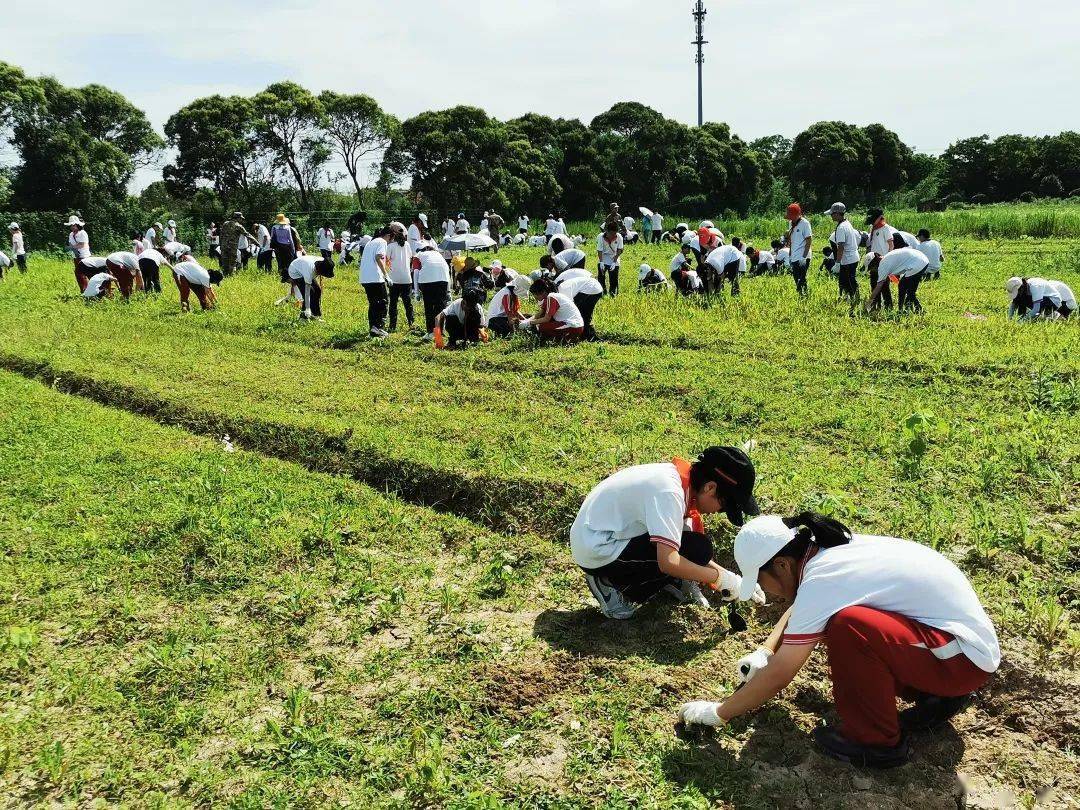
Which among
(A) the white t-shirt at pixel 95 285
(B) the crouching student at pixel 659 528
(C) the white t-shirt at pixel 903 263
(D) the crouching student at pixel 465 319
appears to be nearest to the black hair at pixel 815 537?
(B) the crouching student at pixel 659 528

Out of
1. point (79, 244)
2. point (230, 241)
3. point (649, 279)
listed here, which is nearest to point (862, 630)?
point (649, 279)

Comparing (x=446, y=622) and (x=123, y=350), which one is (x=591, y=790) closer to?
(x=446, y=622)

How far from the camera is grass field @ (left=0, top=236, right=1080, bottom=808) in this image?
3.20m

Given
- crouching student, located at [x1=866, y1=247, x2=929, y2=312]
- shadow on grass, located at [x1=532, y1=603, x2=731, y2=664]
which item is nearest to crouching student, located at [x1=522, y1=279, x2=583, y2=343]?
crouching student, located at [x1=866, y1=247, x2=929, y2=312]

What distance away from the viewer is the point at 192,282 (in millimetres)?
13773

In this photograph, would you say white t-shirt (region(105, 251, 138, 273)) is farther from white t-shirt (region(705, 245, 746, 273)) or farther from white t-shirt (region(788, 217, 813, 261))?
white t-shirt (region(788, 217, 813, 261))

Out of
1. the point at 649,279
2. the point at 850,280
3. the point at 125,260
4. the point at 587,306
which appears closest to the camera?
the point at 587,306

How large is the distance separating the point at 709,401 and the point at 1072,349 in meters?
4.16

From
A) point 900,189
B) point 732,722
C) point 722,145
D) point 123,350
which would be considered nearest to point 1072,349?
point 732,722

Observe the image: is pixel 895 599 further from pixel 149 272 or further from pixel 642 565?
pixel 149 272

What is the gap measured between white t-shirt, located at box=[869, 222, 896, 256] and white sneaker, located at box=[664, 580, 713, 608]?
9233 millimetres

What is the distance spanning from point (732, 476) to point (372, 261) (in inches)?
332

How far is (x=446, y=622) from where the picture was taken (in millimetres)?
4270

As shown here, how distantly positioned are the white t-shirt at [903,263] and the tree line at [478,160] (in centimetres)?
2493
